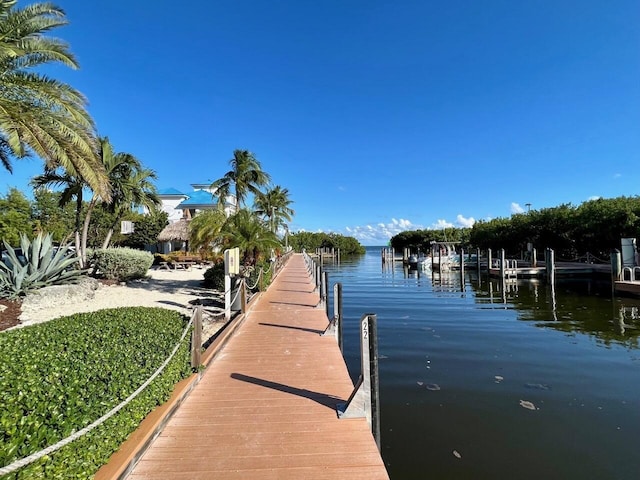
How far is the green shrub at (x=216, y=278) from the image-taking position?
627 inches

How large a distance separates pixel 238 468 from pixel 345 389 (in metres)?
2.00

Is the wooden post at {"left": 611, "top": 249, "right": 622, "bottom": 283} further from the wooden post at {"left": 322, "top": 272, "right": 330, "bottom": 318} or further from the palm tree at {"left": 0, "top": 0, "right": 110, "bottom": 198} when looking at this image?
the palm tree at {"left": 0, "top": 0, "right": 110, "bottom": 198}

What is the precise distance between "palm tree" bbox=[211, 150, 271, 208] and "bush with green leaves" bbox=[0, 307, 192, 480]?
28.6 m

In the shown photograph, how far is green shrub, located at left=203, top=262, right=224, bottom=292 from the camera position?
1594 centimetres

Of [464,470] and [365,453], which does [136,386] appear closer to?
[365,453]

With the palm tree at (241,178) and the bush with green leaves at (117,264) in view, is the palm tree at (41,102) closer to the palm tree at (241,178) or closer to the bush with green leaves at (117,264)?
the bush with green leaves at (117,264)

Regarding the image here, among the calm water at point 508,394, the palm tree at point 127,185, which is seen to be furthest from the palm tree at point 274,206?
the calm water at point 508,394

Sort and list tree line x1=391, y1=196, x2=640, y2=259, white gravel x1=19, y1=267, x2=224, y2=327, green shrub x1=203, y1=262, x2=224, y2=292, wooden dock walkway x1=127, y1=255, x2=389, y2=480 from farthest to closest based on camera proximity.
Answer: tree line x1=391, y1=196, x2=640, y2=259, green shrub x1=203, y1=262, x2=224, y2=292, white gravel x1=19, y1=267, x2=224, y2=327, wooden dock walkway x1=127, y1=255, x2=389, y2=480

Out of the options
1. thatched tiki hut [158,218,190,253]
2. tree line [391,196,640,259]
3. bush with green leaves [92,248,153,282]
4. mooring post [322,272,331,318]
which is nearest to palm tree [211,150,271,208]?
thatched tiki hut [158,218,190,253]

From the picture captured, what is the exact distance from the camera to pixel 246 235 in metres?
14.4

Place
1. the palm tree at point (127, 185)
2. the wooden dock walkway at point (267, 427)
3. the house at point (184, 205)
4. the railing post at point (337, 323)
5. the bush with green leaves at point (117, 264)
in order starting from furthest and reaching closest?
the house at point (184, 205) < the palm tree at point (127, 185) < the bush with green leaves at point (117, 264) < the railing post at point (337, 323) < the wooden dock walkway at point (267, 427)

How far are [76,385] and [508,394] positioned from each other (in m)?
6.62

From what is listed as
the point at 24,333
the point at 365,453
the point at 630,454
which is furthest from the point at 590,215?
the point at 24,333

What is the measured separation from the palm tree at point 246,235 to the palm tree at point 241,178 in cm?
1779
